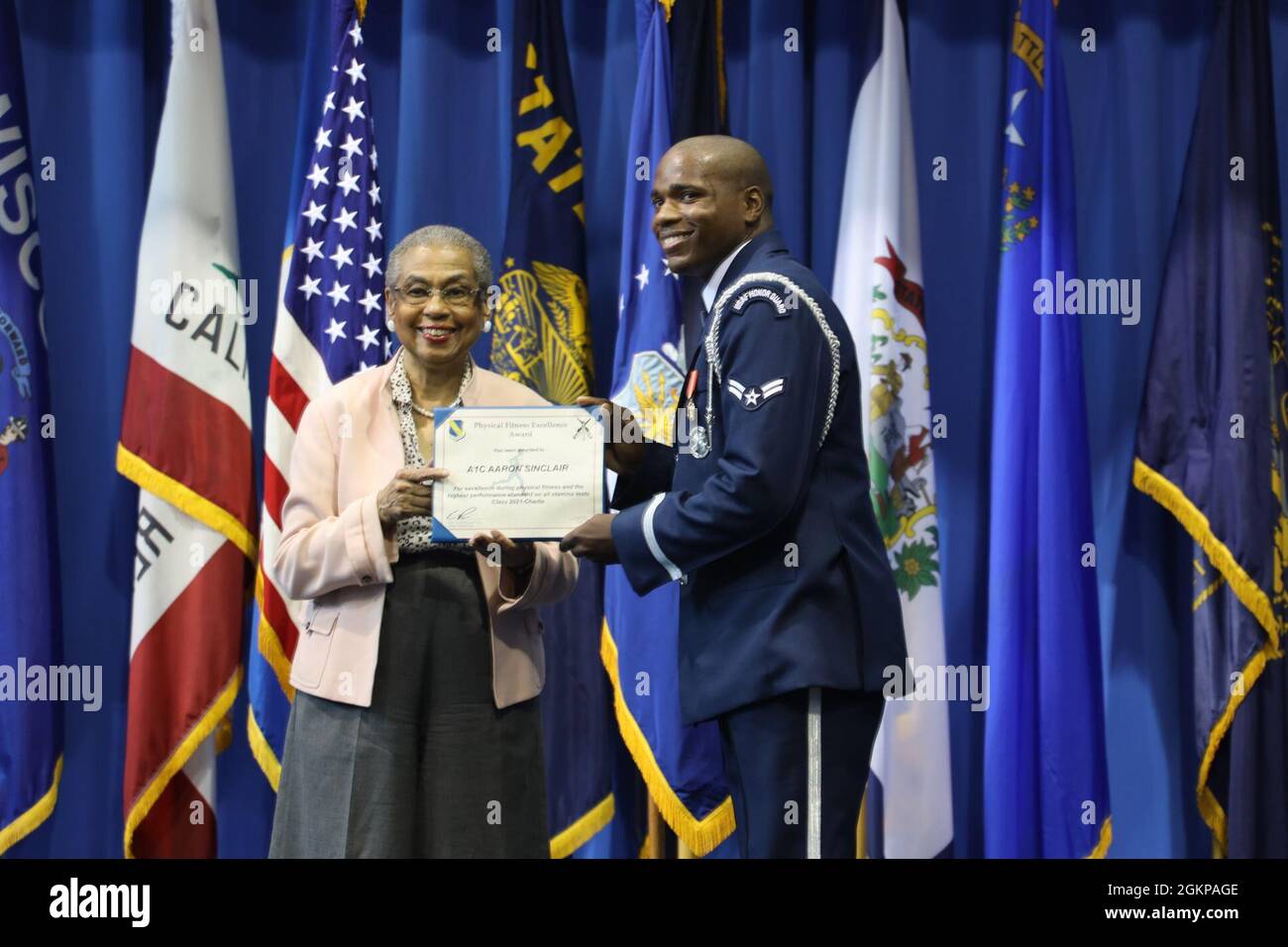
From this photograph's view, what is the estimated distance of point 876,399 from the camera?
4.11m

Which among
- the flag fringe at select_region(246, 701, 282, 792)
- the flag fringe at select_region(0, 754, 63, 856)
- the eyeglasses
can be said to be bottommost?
the flag fringe at select_region(0, 754, 63, 856)

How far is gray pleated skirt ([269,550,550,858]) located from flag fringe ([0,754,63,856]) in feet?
4.96

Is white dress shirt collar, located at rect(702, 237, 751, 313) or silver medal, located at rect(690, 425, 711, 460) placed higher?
white dress shirt collar, located at rect(702, 237, 751, 313)

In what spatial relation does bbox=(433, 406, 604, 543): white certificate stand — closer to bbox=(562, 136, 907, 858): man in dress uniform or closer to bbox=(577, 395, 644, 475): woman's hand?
bbox=(562, 136, 907, 858): man in dress uniform

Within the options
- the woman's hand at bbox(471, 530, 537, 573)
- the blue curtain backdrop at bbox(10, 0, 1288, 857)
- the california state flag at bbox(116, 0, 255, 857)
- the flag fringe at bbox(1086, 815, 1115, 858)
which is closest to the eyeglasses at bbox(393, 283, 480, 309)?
the woman's hand at bbox(471, 530, 537, 573)

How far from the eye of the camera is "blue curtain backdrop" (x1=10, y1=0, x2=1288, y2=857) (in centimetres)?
439

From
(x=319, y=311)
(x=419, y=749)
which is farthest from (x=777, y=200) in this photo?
(x=419, y=749)

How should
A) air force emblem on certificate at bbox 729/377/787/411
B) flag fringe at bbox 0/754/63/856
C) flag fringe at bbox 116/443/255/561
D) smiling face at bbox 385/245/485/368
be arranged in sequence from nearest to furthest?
air force emblem on certificate at bbox 729/377/787/411, smiling face at bbox 385/245/485/368, flag fringe at bbox 0/754/63/856, flag fringe at bbox 116/443/255/561

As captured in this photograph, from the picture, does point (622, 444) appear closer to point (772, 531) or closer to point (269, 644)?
point (772, 531)

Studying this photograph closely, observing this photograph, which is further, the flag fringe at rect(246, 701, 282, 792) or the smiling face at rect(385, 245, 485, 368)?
the flag fringe at rect(246, 701, 282, 792)

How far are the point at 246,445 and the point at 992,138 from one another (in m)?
2.67

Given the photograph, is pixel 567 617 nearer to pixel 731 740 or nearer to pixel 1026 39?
pixel 731 740

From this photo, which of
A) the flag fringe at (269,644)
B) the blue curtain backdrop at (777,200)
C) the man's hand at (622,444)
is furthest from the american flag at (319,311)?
the man's hand at (622,444)
